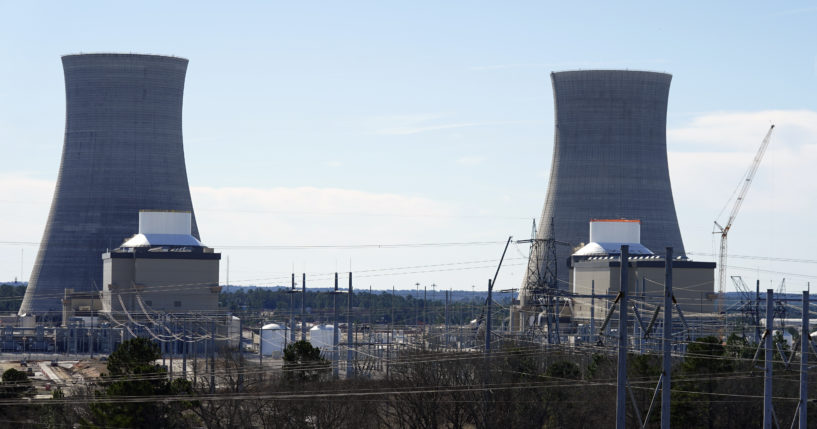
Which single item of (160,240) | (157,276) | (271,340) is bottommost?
(271,340)

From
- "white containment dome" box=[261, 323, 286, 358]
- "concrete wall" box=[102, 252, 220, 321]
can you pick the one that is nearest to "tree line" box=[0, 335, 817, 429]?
"concrete wall" box=[102, 252, 220, 321]

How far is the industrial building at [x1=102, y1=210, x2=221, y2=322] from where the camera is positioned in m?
70.9

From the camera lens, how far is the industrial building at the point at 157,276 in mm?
70938

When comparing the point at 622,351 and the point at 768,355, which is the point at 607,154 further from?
the point at 622,351

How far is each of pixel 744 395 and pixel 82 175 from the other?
52015 mm

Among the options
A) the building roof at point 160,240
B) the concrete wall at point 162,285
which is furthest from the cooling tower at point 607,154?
the building roof at point 160,240

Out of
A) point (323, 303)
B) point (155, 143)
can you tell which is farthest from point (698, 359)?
point (323, 303)

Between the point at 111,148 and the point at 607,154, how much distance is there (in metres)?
31.8

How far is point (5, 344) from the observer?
250 feet

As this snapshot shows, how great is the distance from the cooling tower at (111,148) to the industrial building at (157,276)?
1919 millimetres

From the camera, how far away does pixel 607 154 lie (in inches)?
2926

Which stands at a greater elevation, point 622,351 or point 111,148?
point 111,148

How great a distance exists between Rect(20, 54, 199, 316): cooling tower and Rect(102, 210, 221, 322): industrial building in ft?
6.29

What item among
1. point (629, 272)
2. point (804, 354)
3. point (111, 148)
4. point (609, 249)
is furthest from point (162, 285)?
point (804, 354)
